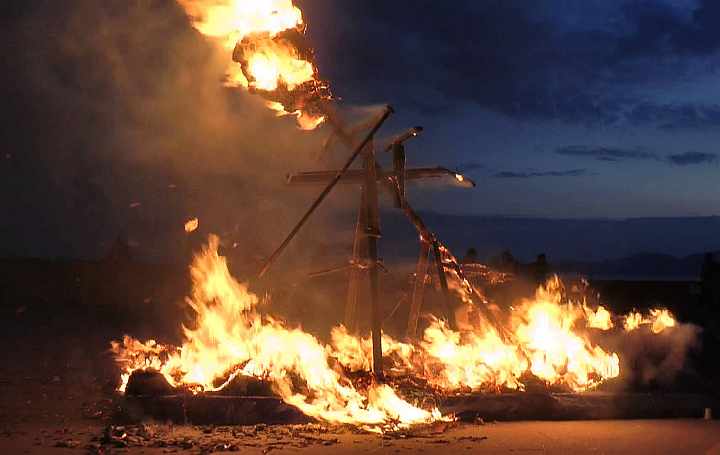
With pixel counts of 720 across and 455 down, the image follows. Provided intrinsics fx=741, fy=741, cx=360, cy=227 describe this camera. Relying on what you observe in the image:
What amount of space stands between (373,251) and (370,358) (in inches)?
68.7

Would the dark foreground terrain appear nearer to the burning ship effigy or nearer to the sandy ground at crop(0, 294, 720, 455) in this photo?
the sandy ground at crop(0, 294, 720, 455)

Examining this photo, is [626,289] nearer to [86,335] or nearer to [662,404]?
[662,404]

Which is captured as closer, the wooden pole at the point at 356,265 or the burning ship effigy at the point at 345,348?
the burning ship effigy at the point at 345,348

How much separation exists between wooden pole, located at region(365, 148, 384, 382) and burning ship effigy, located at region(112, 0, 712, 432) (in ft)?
0.05

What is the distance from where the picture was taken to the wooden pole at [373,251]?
9.17 m

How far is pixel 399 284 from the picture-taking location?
14836 mm

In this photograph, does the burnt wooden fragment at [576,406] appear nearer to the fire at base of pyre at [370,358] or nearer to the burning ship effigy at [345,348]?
the burning ship effigy at [345,348]

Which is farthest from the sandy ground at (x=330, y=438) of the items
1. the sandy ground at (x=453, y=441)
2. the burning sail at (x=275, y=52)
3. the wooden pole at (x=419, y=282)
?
the burning sail at (x=275, y=52)

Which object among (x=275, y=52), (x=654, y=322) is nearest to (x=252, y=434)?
(x=275, y=52)

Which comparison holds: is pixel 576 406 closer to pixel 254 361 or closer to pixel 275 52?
pixel 254 361

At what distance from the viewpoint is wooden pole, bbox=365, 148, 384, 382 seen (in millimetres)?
9172

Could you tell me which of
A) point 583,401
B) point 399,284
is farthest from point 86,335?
point 583,401

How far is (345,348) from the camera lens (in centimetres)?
1034

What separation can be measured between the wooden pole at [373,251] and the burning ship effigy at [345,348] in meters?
0.01
